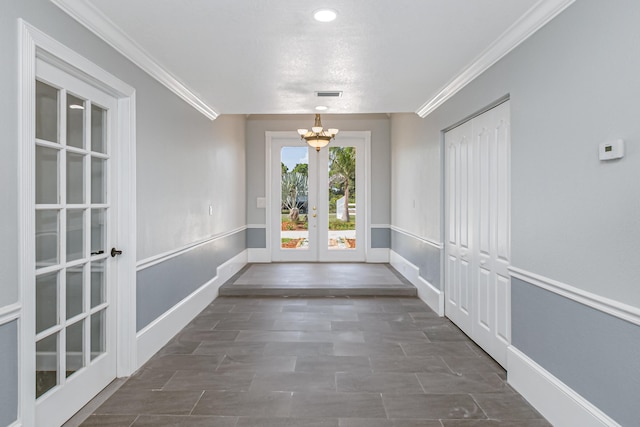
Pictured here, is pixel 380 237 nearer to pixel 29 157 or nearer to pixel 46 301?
pixel 46 301

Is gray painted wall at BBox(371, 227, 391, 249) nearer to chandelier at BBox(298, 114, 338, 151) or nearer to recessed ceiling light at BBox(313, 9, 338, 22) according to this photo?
chandelier at BBox(298, 114, 338, 151)

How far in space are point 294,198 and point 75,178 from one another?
5202 mm

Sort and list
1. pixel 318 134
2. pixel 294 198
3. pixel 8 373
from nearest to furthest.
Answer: pixel 8 373 < pixel 318 134 < pixel 294 198

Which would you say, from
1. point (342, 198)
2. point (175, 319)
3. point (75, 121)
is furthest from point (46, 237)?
point (342, 198)

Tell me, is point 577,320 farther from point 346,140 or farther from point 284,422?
point 346,140

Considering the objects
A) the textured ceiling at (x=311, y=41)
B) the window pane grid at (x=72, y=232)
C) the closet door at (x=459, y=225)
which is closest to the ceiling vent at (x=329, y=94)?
the textured ceiling at (x=311, y=41)

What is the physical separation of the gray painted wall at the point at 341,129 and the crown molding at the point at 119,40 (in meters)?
3.44

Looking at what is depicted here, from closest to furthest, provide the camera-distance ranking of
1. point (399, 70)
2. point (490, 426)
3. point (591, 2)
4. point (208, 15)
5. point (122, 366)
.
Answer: point (591, 2) → point (490, 426) → point (208, 15) → point (122, 366) → point (399, 70)

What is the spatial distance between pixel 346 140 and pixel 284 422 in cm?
580

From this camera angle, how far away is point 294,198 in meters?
7.45

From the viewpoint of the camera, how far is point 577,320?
2.04 m

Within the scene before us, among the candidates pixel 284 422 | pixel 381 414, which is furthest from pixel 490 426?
pixel 284 422

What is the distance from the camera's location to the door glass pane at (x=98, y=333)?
256cm

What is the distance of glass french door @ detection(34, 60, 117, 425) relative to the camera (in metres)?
2.06
